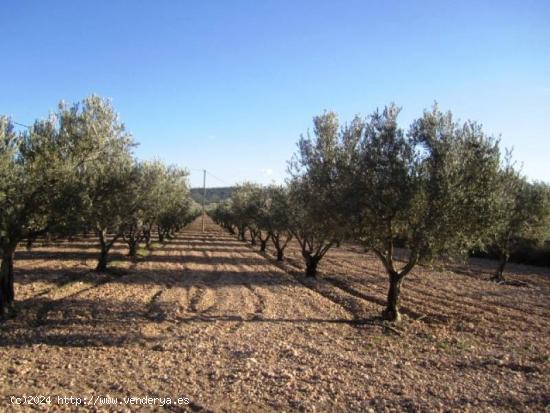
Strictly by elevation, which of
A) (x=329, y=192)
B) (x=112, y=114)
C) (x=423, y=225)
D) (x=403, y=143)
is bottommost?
(x=423, y=225)

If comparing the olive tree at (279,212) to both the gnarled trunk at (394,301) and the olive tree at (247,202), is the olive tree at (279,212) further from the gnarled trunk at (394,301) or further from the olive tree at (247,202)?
the gnarled trunk at (394,301)

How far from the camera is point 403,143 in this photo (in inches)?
626

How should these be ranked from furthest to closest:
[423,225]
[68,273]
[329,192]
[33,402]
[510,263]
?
[510,263], [68,273], [329,192], [423,225], [33,402]

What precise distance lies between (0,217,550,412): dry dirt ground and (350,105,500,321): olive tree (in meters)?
3.49

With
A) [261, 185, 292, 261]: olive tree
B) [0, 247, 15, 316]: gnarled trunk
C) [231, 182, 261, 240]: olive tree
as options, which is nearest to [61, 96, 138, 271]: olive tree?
[0, 247, 15, 316]: gnarled trunk

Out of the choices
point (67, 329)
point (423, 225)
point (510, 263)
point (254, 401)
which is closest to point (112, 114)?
point (67, 329)

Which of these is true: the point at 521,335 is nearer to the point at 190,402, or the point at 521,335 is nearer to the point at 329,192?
the point at 329,192

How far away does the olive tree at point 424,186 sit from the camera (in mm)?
14773

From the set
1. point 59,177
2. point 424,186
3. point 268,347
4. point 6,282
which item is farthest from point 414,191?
point 6,282

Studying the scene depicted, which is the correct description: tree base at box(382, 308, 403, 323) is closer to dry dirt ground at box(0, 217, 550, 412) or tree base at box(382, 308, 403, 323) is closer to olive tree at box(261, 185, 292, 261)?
dry dirt ground at box(0, 217, 550, 412)

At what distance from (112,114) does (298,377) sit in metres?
16.8

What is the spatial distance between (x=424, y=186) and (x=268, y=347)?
302 inches

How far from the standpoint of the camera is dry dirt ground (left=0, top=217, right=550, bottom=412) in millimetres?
9250

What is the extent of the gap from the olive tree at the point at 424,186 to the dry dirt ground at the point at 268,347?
349cm
